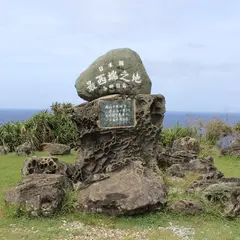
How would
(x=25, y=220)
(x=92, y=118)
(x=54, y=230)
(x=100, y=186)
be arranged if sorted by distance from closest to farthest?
1. (x=54, y=230)
2. (x=25, y=220)
3. (x=100, y=186)
4. (x=92, y=118)

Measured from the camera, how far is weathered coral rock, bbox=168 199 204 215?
531cm

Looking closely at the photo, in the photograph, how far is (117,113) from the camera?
6.59 metres

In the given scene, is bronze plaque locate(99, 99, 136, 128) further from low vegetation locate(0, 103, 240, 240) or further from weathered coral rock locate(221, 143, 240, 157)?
weathered coral rock locate(221, 143, 240, 157)

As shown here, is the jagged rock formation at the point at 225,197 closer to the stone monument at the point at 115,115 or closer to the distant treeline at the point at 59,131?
the stone monument at the point at 115,115

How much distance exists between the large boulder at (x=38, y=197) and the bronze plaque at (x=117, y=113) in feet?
4.95

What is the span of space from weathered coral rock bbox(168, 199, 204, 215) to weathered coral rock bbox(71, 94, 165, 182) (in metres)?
1.35

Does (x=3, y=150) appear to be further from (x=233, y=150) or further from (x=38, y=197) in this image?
(x=38, y=197)

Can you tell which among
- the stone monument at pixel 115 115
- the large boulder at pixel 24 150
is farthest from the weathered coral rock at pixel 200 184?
the large boulder at pixel 24 150

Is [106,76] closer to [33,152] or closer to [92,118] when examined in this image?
[92,118]

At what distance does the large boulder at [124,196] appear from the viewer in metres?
5.17

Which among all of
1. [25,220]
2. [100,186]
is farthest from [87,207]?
[25,220]

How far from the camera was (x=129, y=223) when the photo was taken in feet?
16.5

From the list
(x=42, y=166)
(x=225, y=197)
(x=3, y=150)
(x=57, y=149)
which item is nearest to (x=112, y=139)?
(x=42, y=166)

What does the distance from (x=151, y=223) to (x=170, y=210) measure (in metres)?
0.46
